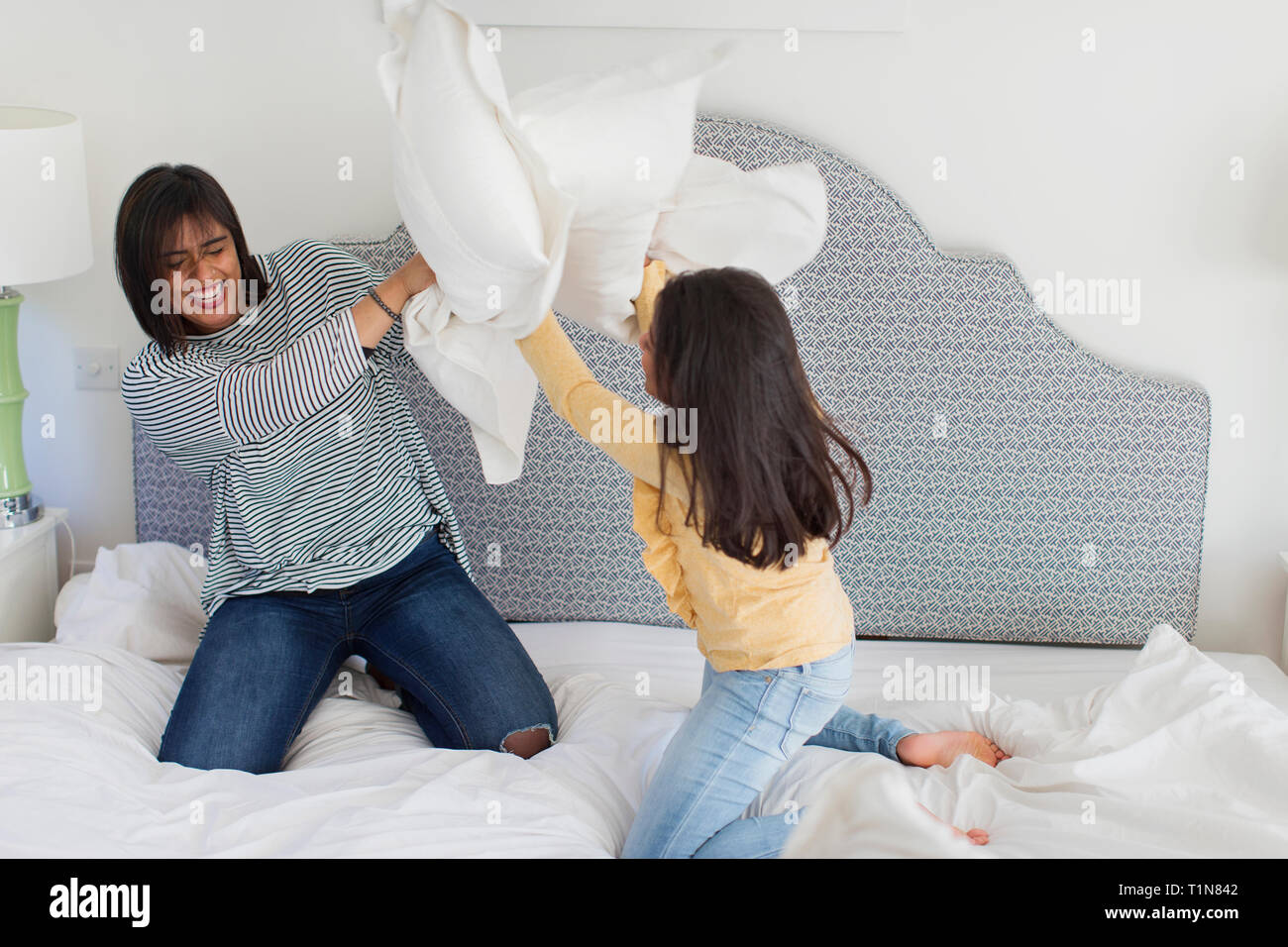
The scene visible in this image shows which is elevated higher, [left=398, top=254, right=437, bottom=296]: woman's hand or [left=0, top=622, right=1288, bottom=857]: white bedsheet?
[left=398, top=254, right=437, bottom=296]: woman's hand

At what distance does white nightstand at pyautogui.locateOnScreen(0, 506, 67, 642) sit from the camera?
195 centimetres

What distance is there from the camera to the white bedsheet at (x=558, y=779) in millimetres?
1313

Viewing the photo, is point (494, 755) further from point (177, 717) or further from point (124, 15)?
point (124, 15)

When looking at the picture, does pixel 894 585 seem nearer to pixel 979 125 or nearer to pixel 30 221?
pixel 979 125

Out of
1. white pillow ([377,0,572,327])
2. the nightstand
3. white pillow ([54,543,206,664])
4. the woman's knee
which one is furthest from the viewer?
the nightstand

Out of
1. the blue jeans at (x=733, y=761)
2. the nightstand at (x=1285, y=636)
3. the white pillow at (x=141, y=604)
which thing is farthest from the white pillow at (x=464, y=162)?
the nightstand at (x=1285, y=636)

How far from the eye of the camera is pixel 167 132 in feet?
6.51

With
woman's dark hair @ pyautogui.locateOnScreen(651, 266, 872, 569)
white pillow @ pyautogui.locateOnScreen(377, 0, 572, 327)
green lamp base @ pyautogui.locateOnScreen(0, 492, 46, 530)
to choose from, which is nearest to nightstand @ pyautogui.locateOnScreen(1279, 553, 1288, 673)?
woman's dark hair @ pyautogui.locateOnScreen(651, 266, 872, 569)

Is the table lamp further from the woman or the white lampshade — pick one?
the woman

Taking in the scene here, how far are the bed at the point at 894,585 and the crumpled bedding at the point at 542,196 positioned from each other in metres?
0.49

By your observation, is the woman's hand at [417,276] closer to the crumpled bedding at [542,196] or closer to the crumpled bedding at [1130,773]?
the crumpled bedding at [542,196]

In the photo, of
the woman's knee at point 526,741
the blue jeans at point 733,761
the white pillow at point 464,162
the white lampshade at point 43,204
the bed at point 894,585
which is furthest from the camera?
the white lampshade at point 43,204

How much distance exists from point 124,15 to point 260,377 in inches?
32.8

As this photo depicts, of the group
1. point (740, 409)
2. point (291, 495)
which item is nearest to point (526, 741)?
point (291, 495)
